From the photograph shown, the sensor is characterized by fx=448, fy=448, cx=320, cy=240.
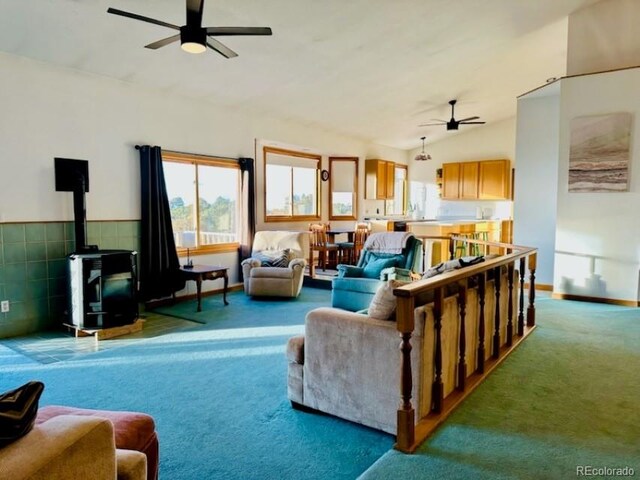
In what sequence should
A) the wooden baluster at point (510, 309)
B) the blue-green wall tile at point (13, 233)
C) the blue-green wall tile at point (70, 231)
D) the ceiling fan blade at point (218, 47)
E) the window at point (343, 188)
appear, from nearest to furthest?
the ceiling fan blade at point (218, 47)
the wooden baluster at point (510, 309)
the blue-green wall tile at point (13, 233)
the blue-green wall tile at point (70, 231)
the window at point (343, 188)

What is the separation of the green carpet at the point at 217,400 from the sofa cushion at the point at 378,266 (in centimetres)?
118

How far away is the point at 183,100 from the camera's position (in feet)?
20.1

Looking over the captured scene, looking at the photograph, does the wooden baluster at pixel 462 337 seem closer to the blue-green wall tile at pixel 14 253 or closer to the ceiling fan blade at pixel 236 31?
the ceiling fan blade at pixel 236 31

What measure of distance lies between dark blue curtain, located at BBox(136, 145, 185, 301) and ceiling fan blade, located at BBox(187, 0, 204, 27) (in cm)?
257

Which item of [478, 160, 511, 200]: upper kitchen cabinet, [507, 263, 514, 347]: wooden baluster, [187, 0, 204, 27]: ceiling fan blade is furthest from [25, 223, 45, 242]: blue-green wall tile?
[478, 160, 511, 200]: upper kitchen cabinet

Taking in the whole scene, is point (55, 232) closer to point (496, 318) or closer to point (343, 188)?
point (496, 318)

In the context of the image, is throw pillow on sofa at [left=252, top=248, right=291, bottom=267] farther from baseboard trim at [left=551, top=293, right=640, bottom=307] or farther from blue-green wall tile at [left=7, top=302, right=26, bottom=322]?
baseboard trim at [left=551, top=293, right=640, bottom=307]

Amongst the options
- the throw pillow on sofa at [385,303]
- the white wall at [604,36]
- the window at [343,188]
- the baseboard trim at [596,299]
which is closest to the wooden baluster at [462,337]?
the throw pillow on sofa at [385,303]

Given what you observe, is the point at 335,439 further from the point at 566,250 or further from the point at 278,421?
the point at 566,250

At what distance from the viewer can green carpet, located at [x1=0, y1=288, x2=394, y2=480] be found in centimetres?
233

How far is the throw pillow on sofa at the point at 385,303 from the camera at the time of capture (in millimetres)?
2547

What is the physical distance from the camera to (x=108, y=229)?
5383mm

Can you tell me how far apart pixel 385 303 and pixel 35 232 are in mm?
4008

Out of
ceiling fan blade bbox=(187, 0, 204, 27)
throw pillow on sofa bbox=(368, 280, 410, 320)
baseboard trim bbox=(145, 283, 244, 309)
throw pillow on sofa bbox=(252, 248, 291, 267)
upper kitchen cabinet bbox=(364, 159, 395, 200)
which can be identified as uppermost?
ceiling fan blade bbox=(187, 0, 204, 27)
